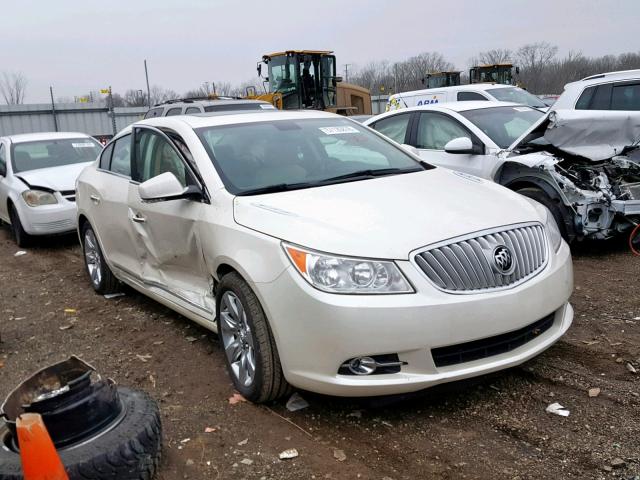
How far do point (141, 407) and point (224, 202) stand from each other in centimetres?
133

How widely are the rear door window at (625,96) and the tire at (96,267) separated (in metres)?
6.11

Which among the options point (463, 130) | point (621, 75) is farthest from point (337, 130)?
point (621, 75)

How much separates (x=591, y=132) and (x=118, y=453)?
551cm

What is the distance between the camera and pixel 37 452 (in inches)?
89.5

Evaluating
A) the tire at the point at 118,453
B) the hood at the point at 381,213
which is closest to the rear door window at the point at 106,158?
the hood at the point at 381,213

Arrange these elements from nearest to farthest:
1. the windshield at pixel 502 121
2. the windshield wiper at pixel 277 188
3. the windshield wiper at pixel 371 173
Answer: the windshield wiper at pixel 277 188, the windshield wiper at pixel 371 173, the windshield at pixel 502 121

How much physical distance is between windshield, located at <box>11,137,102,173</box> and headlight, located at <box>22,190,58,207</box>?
0.86m

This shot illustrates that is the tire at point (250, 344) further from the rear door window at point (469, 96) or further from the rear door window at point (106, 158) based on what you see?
the rear door window at point (469, 96)

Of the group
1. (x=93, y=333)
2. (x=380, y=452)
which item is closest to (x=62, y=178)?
(x=93, y=333)

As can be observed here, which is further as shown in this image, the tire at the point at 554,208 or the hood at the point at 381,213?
the tire at the point at 554,208

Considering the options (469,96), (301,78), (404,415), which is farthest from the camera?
(301,78)

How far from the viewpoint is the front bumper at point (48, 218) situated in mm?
8281

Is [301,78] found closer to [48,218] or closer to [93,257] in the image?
[48,218]

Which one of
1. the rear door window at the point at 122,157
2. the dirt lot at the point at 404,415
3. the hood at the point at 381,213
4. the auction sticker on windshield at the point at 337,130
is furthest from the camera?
the rear door window at the point at 122,157
